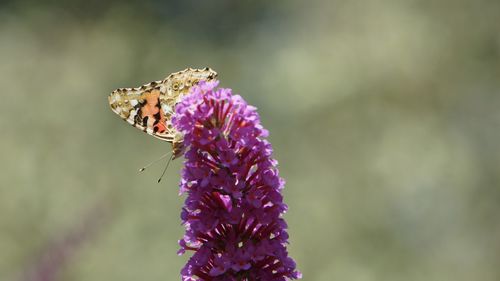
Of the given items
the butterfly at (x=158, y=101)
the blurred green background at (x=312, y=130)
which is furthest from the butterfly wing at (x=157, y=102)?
the blurred green background at (x=312, y=130)

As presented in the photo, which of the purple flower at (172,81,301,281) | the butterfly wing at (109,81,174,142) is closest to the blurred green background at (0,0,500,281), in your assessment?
the butterfly wing at (109,81,174,142)

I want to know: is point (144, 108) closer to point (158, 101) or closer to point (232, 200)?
point (158, 101)

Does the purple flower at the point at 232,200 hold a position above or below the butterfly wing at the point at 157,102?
below

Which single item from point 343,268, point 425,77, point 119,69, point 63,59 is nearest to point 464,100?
point 425,77

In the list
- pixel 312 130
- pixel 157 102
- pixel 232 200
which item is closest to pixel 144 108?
pixel 157 102

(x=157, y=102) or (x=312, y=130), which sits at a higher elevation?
(x=312, y=130)

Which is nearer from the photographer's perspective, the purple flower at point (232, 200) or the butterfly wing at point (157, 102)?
the purple flower at point (232, 200)

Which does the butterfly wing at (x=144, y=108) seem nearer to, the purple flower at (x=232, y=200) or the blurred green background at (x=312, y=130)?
the purple flower at (x=232, y=200)
